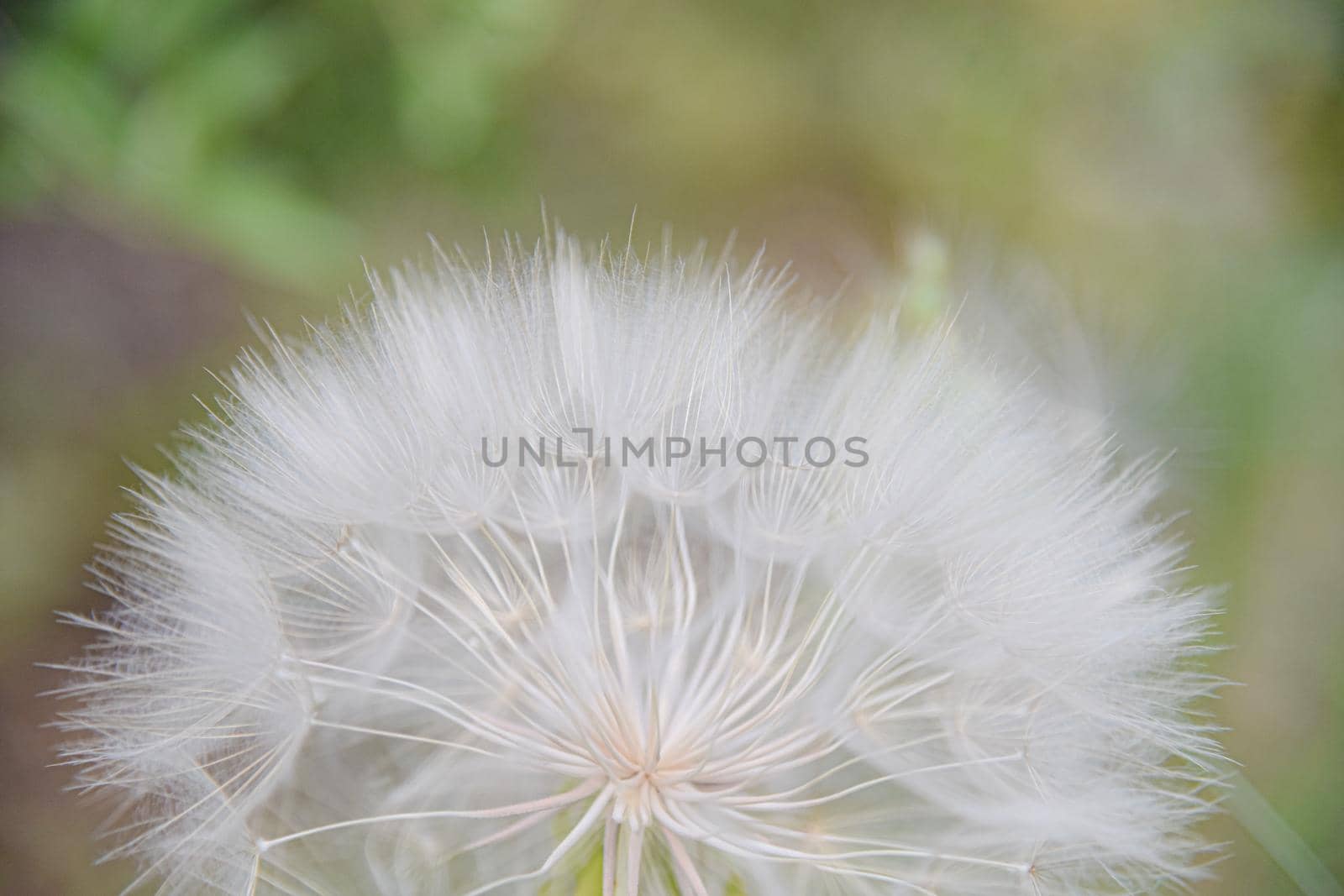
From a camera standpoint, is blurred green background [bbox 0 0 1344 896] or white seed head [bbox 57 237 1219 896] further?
blurred green background [bbox 0 0 1344 896]

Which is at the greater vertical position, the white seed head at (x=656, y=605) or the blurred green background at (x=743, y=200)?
the blurred green background at (x=743, y=200)

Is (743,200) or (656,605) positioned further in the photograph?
(743,200)

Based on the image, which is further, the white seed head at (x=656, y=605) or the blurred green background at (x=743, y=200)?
the blurred green background at (x=743, y=200)

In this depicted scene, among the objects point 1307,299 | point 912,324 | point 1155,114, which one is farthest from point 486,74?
point 1307,299

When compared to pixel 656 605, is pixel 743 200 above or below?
above
